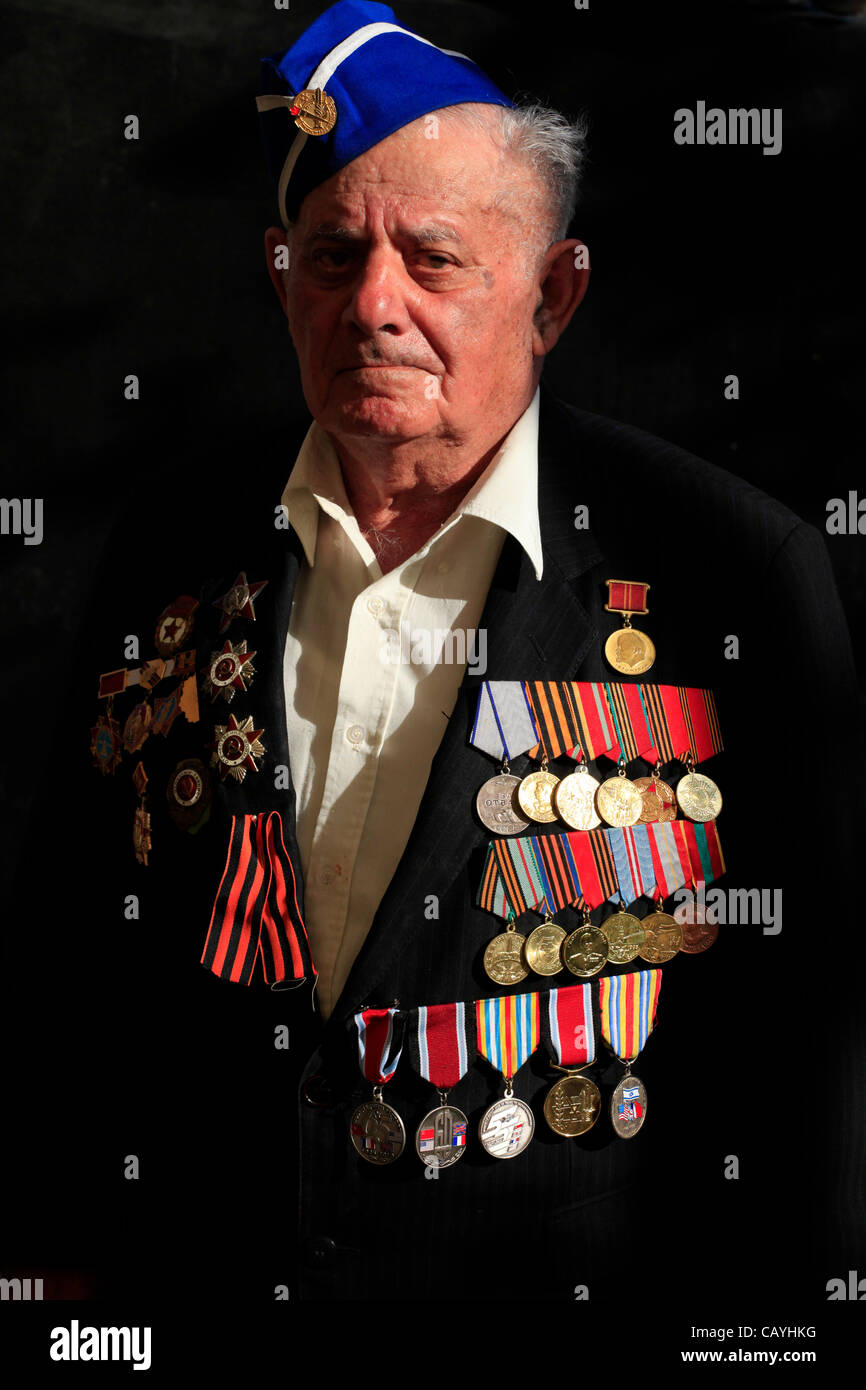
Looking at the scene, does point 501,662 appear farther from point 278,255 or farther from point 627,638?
point 278,255

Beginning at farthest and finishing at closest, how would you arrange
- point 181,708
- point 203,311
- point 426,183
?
point 203,311, point 181,708, point 426,183

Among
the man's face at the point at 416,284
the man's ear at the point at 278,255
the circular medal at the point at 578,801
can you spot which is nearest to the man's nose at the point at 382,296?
the man's face at the point at 416,284

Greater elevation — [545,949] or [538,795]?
[538,795]

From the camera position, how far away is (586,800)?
1900 mm

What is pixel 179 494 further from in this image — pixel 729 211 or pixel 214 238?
pixel 729 211

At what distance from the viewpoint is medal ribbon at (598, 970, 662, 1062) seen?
1.88m

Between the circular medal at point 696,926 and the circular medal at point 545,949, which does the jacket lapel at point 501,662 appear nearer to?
the circular medal at point 545,949

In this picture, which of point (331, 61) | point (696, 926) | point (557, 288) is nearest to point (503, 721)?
point (696, 926)

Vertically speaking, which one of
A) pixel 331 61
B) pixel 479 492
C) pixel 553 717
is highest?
pixel 331 61

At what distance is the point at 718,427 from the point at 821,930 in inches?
35.2

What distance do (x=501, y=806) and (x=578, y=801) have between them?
11 centimetres

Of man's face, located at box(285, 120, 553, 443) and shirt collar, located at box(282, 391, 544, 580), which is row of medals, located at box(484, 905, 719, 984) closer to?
shirt collar, located at box(282, 391, 544, 580)
